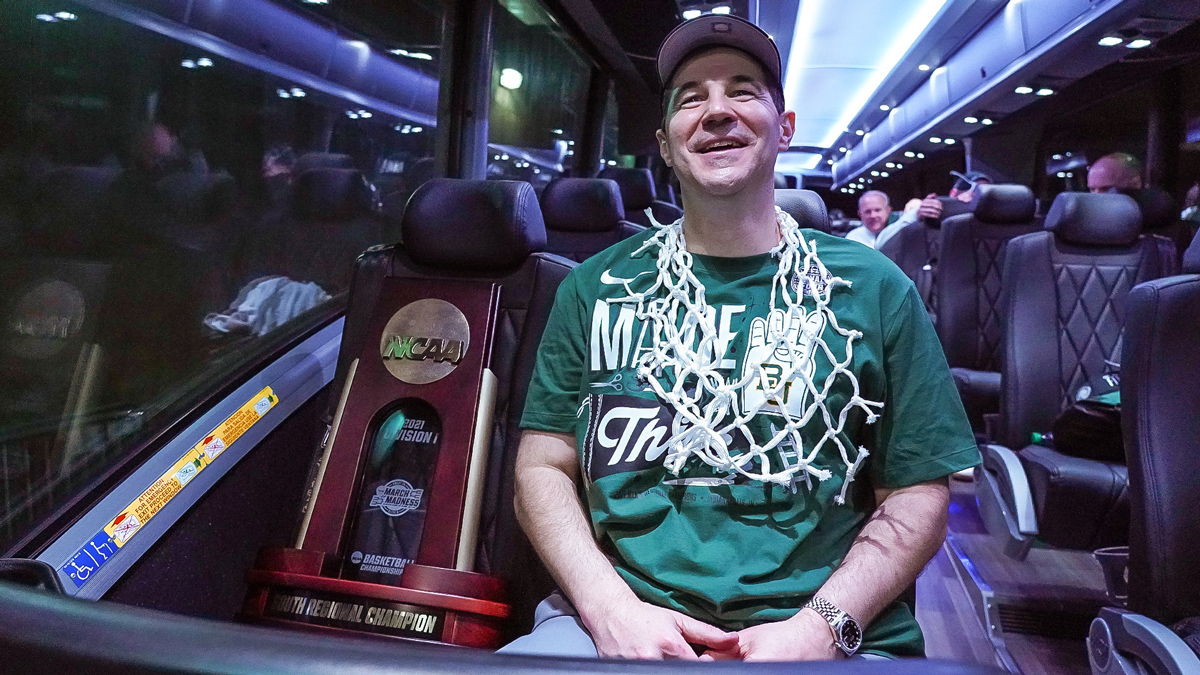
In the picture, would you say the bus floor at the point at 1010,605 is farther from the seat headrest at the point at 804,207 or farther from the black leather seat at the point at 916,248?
the black leather seat at the point at 916,248

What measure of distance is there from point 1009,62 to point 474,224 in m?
4.67

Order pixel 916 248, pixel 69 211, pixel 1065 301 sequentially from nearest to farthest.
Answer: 1. pixel 69 211
2. pixel 1065 301
3. pixel 916 248

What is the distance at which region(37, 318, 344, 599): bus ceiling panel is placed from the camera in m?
1.51

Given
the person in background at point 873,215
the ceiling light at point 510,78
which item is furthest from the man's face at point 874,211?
the ceiling light at point 510,78

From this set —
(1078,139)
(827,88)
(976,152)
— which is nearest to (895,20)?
(1078,139)

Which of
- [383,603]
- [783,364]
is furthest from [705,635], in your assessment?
[383,603]

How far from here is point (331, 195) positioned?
2.78m

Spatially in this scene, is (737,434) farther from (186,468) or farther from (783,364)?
(186,468)

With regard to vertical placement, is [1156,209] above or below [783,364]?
above

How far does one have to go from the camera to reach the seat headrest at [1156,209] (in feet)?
12.0

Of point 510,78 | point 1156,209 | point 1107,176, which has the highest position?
point 510,78

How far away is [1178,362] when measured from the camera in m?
1.52

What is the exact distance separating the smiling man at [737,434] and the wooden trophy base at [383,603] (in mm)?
246

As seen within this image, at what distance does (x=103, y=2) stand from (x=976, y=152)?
26.2 ft
